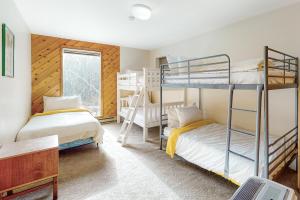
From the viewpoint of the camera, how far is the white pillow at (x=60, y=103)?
372cm

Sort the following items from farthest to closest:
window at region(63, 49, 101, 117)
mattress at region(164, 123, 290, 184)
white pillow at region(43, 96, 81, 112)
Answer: window at region(63, 49, 101, 117)
white pillow at region(43, 96, 81, 112)
mattress at region(164, 123, 290, 184)

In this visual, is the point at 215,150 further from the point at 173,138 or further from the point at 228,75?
the point at 228,75

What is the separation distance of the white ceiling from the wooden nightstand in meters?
1.99

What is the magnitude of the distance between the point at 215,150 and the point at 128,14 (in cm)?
244

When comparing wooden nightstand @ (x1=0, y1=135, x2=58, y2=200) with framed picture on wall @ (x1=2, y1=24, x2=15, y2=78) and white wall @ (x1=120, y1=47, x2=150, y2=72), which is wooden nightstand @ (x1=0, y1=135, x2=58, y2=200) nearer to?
framed picture on wall @ (x1=2, y1=24, x2=15, y2=78)

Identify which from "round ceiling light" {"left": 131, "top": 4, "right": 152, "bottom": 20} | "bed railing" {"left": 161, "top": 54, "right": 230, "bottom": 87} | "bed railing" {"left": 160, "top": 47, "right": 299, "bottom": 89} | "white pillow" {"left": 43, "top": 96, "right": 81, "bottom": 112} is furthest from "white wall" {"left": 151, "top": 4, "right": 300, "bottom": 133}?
"white pillow" {"left": 43, "top": 96, "right": 81, "bottom": 112}

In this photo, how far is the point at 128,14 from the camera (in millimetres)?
2715

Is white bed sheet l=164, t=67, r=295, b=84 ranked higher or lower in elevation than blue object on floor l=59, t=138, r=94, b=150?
higher

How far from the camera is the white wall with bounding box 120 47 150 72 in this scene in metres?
4.99

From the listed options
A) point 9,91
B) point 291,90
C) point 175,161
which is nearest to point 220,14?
point 291,90

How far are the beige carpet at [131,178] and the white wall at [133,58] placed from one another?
289 centimetres

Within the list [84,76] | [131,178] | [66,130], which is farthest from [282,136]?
[84,76]

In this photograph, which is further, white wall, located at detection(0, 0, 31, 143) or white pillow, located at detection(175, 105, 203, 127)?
white pillow, located at detection(175, 105, 203, 127)

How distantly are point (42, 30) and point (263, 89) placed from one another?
4194 millimetres
